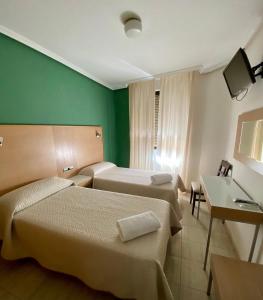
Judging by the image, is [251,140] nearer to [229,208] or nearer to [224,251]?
[229,208]

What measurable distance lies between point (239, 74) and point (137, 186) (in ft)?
6.01

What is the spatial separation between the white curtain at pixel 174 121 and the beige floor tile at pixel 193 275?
6.16ft

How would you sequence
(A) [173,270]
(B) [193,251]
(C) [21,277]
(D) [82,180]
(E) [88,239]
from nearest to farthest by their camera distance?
1. (E) [88,239]
2. (C) [21,277]
3. (A) [173,270]
4. (B) [193,251]
5. (D) [82,180]

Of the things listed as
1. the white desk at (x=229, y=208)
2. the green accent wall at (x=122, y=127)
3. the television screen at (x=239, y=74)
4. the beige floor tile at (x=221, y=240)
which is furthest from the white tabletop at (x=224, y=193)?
the green accent wall at (x=122, y=127)

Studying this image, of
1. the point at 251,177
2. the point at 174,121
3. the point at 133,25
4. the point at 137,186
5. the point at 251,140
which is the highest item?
the point at 133,25

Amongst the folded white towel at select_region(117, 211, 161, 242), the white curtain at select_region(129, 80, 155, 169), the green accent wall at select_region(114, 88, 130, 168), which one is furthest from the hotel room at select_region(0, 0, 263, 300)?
the green accent wall at select_region(114, 88, 130, 168)

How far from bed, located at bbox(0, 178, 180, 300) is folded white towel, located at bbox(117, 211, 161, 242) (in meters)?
0.04

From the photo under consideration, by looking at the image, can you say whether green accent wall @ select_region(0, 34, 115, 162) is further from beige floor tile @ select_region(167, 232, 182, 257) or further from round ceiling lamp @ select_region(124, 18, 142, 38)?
beige floor tile @ select_region(167, 232, 182, 257)

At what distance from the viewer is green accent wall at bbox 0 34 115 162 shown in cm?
171

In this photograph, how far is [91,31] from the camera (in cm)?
169

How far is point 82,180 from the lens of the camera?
239cm

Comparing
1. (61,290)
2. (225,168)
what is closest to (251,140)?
(225,168)

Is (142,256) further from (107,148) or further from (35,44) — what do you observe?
(107,148)

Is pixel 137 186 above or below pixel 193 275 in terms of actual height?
above
